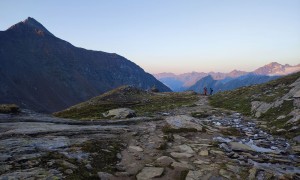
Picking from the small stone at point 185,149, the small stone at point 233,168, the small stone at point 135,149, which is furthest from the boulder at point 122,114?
the small stone at point 233,168

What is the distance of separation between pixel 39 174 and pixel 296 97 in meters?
18.7

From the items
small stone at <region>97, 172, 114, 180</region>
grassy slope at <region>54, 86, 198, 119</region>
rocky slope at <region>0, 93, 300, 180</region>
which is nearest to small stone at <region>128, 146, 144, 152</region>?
rocky slope at <region>0, 93, 300, 180</region>

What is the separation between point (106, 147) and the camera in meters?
12.0

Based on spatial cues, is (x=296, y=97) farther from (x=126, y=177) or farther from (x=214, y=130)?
(x=126, y=177)

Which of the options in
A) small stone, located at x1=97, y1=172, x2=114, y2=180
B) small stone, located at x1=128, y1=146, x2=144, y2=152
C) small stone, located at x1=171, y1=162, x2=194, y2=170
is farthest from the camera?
small stone, located at x1=128, y1=146, x2=144, y2=152

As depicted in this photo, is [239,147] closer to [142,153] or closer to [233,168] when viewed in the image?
[233,168]

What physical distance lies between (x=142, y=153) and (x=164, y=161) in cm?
143

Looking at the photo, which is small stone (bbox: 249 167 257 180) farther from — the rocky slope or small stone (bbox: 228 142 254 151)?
small stone (bbox: 228 142 254 151)

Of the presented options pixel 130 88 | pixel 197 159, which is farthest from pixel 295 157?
pixel 130 88

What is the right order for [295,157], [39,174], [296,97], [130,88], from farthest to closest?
[130,88], [296,97], [295,157], [39,174]

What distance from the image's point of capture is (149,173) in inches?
384

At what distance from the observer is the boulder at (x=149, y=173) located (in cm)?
941

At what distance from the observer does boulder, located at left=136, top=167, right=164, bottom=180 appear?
941 centimetres

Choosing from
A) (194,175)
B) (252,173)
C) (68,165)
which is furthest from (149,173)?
(252,173)
